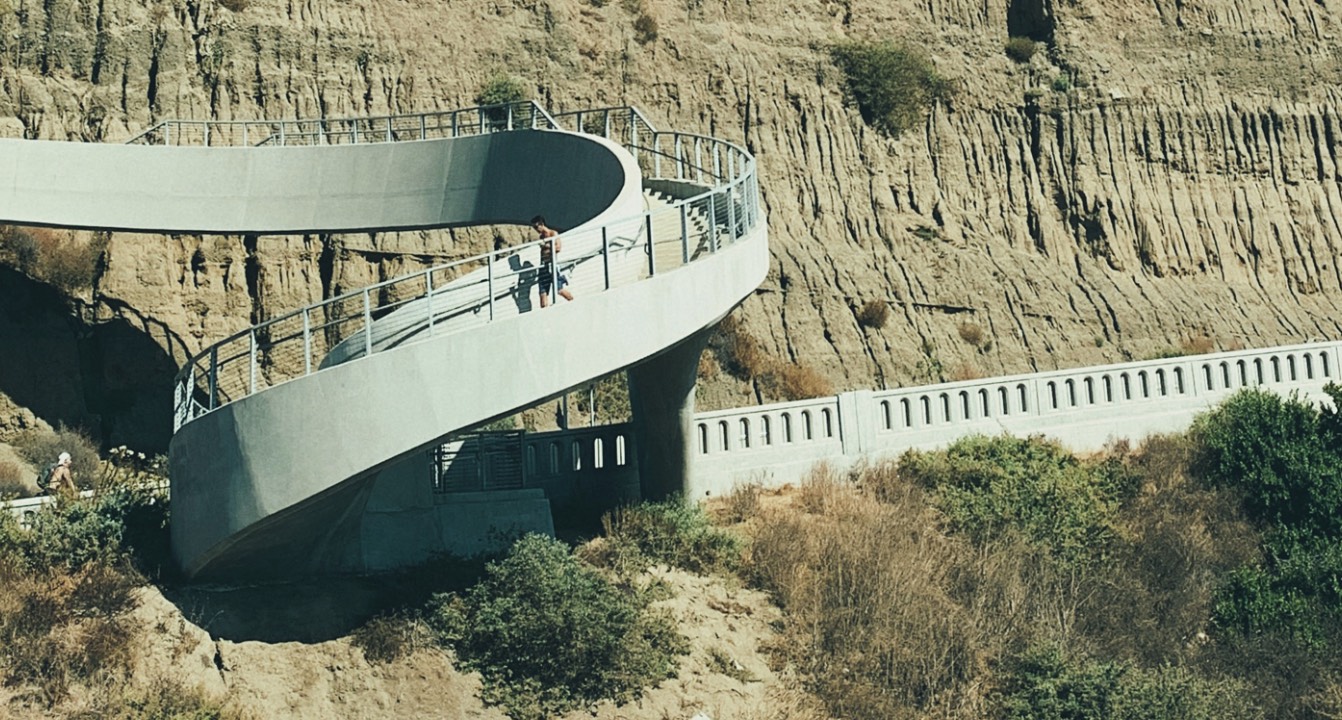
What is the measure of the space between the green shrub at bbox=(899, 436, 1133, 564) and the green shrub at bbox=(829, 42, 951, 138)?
11546mm

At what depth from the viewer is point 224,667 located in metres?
16.2

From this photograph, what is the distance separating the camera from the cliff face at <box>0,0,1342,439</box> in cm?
2814

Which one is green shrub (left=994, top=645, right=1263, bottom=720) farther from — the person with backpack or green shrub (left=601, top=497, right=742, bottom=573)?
the person with backpack

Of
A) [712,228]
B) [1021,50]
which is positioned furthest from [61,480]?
[1021,50]

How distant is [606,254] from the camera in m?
16.7

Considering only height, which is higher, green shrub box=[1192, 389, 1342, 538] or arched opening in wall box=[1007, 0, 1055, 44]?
arched opening in wall box=[1007, 0, 1055, 44]

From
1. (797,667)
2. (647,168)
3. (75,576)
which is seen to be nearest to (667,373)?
(797,667)

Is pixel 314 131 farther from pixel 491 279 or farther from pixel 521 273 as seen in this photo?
pixel 491 279

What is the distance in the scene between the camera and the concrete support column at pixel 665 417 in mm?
19859

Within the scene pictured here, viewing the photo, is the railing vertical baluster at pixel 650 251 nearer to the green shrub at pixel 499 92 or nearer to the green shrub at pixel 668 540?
the green shrub at pixel 668 540

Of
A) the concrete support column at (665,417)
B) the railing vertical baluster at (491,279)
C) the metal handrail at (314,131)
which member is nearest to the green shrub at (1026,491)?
the concrete support column at (665,417)

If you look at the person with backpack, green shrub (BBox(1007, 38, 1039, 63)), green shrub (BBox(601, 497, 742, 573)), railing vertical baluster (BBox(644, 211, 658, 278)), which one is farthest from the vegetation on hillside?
green shrub (BBox(1007, 38, 1039, 63))

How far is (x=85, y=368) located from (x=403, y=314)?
11.6 m

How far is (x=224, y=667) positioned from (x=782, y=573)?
6.14m
